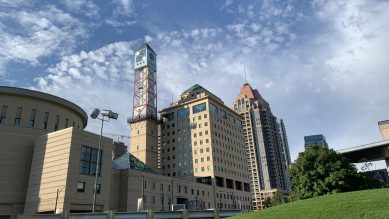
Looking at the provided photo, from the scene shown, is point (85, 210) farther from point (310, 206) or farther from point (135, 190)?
point (310, 206)

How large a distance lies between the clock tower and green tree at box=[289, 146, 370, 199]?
6851cm

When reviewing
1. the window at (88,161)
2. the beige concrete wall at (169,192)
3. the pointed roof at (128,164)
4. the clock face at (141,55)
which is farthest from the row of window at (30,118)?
the clock face at (141,55)

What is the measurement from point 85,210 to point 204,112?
66.1 meters

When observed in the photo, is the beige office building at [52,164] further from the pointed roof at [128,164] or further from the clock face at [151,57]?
the clock face at [151,57]

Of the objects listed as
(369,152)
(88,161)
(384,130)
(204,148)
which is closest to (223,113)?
(204,148)

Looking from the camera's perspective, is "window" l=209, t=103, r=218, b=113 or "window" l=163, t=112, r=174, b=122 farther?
"window" l=163, t=112, r=174, b=122

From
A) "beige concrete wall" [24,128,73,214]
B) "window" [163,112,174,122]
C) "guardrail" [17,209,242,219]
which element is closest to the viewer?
"guardrail" [17,209,242,219]

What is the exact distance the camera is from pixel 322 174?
4603 centimetres

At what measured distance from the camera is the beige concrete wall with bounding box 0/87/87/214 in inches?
2264

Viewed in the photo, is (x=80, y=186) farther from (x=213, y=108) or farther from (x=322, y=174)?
(x=213, y=108)

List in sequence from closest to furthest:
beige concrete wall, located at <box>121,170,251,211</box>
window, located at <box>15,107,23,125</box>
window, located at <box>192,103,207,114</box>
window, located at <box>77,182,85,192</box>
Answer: window, located at <box>77,182,85,192</box>
window, located at <box>15,107,23,125</box>
beige concrete wall, located at <box>121,170,251,211</box>
window, located at <box>192,103,207,114</box>

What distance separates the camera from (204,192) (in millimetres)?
98688

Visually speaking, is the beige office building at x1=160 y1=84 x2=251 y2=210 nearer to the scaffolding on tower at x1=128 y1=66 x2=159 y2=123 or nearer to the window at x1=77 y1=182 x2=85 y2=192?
the scaffolding on tower at x1=128 y1=66 x2=159 y2=123

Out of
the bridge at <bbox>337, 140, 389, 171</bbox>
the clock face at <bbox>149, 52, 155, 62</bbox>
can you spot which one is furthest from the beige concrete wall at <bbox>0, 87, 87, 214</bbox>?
the clock face at <bbox>149, 52, 155, 62</bbox>
